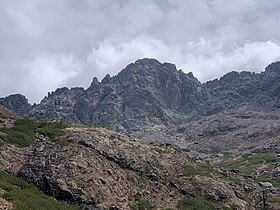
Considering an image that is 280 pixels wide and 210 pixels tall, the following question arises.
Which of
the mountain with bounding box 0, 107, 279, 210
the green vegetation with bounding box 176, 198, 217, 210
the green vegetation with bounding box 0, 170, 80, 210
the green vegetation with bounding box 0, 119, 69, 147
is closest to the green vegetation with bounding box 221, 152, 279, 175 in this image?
the mountain with bounding box 0, 107, 279, 210

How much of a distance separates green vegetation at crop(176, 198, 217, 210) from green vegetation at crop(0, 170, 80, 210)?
415 inches

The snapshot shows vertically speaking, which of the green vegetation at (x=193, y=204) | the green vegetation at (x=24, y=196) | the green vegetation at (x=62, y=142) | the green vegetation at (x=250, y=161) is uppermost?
the green vegetation at (x=250, y=161)

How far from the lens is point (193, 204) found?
35.4 m

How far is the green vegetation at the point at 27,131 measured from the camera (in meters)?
36.7

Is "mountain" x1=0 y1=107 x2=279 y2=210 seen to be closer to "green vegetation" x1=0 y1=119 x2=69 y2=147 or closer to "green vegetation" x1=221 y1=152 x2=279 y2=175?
"green vegetation" x1=0 y1=119 x2=69 y2=147

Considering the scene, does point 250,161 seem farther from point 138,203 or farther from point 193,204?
point 138,203

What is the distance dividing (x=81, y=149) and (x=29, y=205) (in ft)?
43.0

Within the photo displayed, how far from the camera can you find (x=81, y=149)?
→ 1432 inches

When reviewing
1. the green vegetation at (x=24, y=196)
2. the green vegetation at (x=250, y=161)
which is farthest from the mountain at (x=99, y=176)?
the green vegetation at (x=250, y=161)

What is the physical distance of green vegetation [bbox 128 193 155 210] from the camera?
104 ft

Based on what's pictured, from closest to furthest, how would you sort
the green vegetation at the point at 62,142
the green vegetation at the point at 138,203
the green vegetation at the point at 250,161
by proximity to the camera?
the green vegetation at the point at 138,203
the green vegetation at the point at 62,142
the green vegetation at the point at 250,161

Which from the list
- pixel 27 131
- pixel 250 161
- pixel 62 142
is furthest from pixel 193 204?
pixel 250 161

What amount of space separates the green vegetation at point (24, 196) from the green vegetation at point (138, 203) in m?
5.13

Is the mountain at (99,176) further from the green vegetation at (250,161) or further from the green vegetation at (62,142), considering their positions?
the green vegetation at (250,161)
